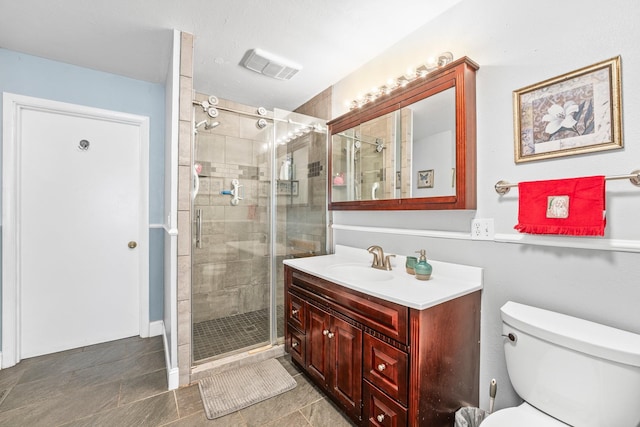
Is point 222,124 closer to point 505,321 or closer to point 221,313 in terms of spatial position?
point 221,313

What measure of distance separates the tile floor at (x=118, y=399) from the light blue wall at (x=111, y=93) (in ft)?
2.30

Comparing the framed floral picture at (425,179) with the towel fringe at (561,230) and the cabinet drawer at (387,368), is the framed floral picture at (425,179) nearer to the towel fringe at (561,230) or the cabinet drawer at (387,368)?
the towel fringe at (561,230)

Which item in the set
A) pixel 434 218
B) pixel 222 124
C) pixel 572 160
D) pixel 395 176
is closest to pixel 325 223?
pixel 395 176

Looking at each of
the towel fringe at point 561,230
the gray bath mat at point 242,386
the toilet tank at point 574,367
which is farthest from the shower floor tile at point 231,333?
the towel fringe at point 561,230

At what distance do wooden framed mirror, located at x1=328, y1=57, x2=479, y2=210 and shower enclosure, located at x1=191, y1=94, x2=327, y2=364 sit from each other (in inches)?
13.7

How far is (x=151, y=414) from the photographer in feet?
5.40

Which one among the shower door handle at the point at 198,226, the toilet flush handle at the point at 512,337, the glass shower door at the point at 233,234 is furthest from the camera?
the glass shower door at the point at 233,234

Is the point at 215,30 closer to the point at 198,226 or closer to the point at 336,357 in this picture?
the point at 198,226

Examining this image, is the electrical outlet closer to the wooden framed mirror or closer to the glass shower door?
the wooden framed mirror

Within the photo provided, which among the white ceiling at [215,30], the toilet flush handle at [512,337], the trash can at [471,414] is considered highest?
the white ceiling at [215,30]

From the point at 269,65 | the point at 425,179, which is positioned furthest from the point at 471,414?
the point at 269,65

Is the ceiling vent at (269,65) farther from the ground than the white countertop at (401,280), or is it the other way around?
the ceiling vent at (269,65)

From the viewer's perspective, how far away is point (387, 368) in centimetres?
132

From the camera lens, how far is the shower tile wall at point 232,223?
2.51 metres
